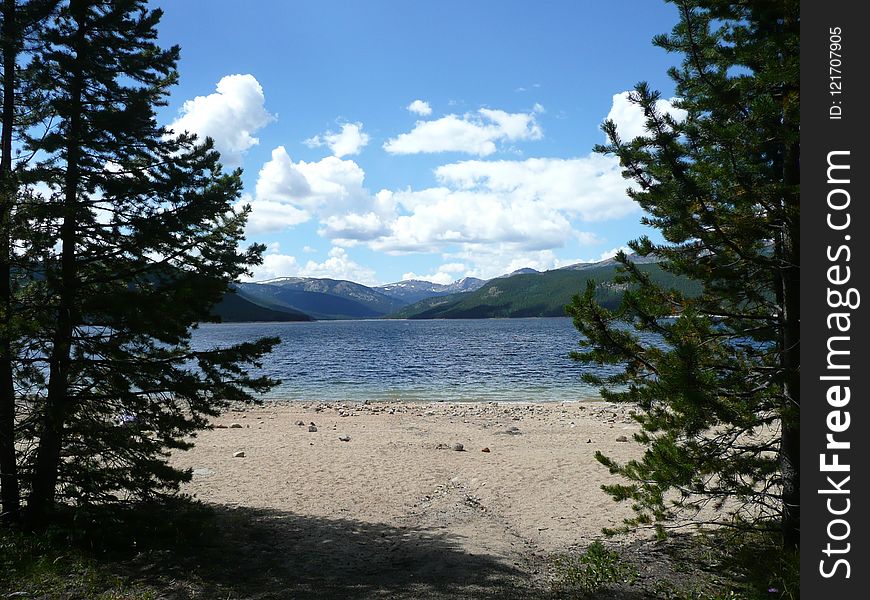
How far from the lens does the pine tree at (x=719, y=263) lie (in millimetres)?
5789

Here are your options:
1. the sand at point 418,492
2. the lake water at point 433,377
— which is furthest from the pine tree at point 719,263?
the lake water at point 433,377

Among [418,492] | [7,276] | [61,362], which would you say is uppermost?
[7,276]

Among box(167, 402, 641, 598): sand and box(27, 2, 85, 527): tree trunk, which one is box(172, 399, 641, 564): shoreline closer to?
box(167, 402, 641, 598): sand

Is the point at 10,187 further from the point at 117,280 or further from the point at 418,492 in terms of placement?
the point at 418,492

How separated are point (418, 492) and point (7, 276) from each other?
1078cm

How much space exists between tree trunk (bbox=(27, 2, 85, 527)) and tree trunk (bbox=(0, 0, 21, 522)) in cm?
41

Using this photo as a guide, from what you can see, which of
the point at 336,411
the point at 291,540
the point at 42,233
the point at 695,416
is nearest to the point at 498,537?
the point at 291,540

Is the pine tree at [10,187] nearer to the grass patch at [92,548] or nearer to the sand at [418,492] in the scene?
the grass patch at [92,548]

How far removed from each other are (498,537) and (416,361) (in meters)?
55.7

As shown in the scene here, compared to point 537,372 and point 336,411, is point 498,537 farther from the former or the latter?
point 537,372

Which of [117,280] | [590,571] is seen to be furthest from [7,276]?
[590,571]

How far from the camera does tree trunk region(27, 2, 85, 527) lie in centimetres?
795

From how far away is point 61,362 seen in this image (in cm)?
816

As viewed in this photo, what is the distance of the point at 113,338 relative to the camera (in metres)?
Answer: 8.39
